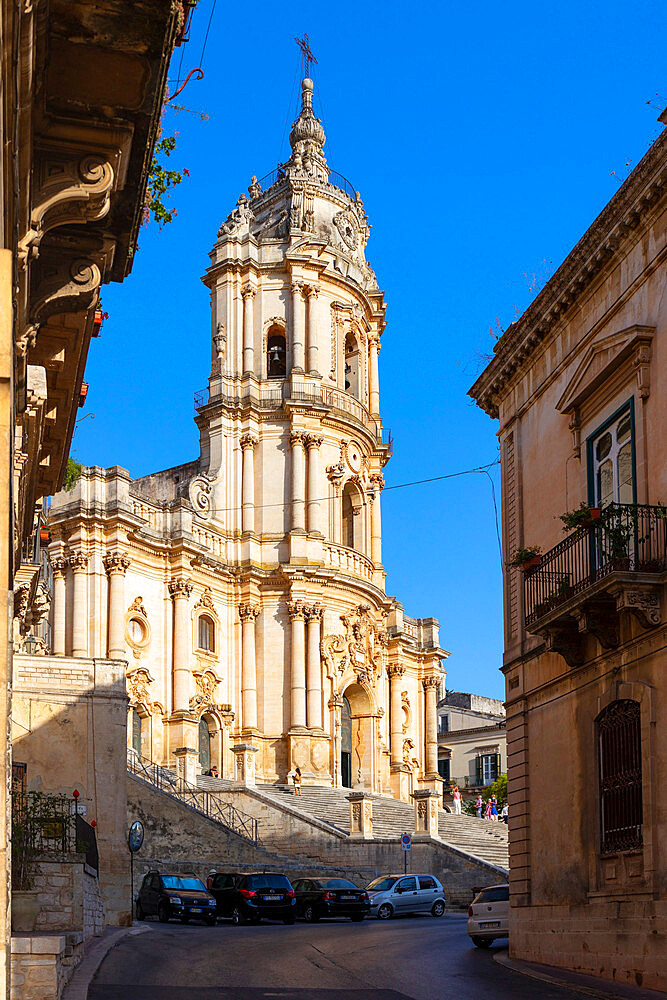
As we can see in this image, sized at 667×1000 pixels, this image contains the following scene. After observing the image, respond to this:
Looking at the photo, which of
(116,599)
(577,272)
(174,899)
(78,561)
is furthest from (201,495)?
(577,272)

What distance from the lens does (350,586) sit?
169 feet

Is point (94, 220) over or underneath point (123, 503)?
underneath

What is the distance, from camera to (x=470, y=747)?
77.6 meters

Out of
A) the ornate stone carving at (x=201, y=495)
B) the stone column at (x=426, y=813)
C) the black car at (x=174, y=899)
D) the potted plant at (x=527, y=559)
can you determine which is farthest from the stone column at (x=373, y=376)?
the potted plant at (x=527, y=559)

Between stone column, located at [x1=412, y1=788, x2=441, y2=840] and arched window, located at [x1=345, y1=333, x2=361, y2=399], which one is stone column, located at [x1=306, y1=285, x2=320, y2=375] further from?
stone column, located at [x1=412, y1=788, x2=441, y2=840]

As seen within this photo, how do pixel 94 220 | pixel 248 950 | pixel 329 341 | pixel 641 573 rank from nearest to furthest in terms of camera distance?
pixel 94 220 < pixel 641 573 < pixel 248 950 < pixel 329 341

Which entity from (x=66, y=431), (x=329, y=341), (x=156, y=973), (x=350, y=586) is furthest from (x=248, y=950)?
(x=329, y=341)

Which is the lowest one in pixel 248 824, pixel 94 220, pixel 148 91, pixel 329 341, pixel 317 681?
pixel 248 824

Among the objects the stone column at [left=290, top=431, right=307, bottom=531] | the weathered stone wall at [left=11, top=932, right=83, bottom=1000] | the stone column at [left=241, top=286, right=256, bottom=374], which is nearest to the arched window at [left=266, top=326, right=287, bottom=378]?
the stone column at [left=241, top=286, right=256, bottom=374]

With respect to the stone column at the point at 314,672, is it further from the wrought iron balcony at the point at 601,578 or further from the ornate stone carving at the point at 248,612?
the wrought iron balcony at the point at 601,578

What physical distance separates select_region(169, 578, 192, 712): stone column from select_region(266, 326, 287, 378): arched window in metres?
11.0

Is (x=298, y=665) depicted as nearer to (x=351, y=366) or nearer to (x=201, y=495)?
(x=201, y=495)

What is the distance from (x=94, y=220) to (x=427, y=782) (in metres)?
52.4

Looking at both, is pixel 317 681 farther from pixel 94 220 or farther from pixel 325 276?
pixel 94 220
